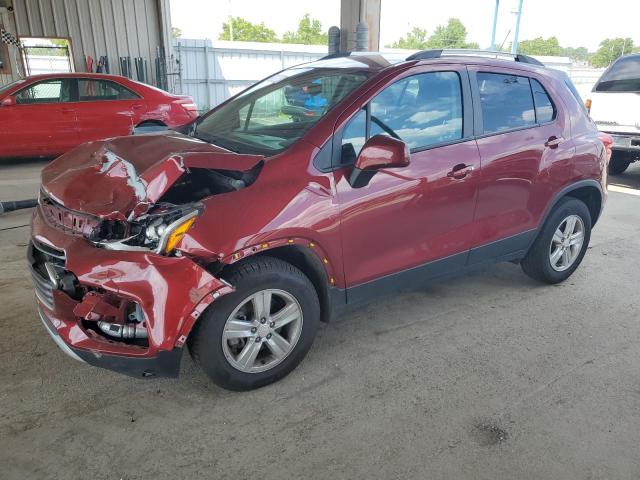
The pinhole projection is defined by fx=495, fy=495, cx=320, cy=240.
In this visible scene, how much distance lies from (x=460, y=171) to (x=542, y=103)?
3.65 feet

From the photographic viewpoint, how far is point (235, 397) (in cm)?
265

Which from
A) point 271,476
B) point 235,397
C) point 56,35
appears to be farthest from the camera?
point 56,35

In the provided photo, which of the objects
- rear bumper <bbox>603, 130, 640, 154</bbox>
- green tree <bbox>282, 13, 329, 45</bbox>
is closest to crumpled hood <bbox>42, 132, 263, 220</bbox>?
rear bumper <bbox>603, 130, 640, 154</bbox>

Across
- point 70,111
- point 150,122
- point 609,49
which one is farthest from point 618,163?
point 609,49

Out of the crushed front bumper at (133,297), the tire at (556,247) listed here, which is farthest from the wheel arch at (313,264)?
the tire at (556,247)

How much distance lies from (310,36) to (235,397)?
216 feet

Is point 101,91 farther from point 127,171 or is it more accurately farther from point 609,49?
point 609,49

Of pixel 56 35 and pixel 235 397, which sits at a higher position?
pixel 56 35

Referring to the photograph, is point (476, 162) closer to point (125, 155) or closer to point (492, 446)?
point (492, 446)

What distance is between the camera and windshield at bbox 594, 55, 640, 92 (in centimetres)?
777

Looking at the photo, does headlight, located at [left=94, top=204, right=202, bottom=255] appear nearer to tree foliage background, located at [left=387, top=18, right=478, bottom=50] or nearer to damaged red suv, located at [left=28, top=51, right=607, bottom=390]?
damaged red suv, located at [left=28, top=51, right=607, bottom=390]

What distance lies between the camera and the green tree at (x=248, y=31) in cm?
6469

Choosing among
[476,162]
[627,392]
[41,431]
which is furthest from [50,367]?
[627,392]

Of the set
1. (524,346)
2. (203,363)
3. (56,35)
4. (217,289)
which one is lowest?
(524,346)
